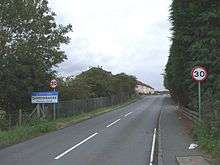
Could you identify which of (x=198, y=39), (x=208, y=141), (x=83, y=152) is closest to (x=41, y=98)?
(x=198, y=39)

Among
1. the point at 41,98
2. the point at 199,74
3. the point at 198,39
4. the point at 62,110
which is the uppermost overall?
the point at 198,39

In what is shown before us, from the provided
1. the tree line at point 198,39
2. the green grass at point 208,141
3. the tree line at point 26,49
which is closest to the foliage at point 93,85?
the tree line at point 26,49

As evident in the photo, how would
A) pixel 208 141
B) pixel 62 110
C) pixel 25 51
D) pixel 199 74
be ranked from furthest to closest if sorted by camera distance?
pixel 62 110 < pixel 25 51 < pixel 199 74 < pixel 208 141

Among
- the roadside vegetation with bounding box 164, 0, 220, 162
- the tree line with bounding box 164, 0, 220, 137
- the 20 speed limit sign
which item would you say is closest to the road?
the 20 speed limit sign

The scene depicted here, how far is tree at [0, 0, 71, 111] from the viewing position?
3556cm

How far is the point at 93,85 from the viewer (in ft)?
275

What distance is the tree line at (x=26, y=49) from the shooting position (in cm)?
3556

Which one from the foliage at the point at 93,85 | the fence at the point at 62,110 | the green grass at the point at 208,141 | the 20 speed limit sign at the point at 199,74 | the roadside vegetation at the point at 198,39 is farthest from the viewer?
the foliage at the point at 93,85

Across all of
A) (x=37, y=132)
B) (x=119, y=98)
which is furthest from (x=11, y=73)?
(x=119, y=98)

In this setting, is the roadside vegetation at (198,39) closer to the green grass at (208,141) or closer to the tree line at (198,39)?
the tree line at (198,39)

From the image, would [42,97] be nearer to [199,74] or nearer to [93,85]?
[199,74]

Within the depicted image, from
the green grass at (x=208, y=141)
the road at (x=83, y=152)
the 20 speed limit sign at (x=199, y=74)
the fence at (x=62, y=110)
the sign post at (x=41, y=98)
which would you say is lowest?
the road at (x=83, y=152)

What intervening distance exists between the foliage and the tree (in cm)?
971

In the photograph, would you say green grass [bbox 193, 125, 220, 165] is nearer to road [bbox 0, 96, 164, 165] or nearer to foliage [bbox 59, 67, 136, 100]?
road [bbox 0, 96, 164, 165]
